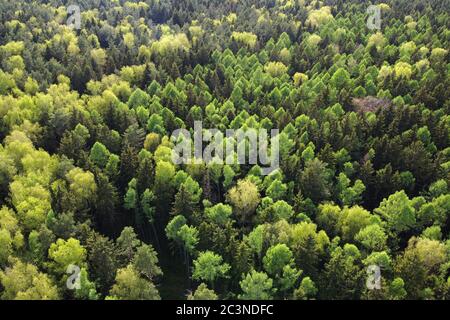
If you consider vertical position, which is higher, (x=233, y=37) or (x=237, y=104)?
(x=233, y=37)

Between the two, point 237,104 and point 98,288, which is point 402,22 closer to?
point 237,104

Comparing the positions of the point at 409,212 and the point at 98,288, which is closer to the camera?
the point at 98,288

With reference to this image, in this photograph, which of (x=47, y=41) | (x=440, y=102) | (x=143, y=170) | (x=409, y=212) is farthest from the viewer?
(x=47, y=41)

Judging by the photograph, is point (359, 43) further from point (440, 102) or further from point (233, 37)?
point (440, 102)

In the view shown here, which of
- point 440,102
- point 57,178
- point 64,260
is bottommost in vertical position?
point 64,260

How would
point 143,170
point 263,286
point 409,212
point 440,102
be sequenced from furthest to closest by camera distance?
point 440,102
point 143,170
point 409,212
point 263,286

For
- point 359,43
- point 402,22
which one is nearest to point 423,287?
point 359,43

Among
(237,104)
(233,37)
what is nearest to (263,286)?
(237,104)
